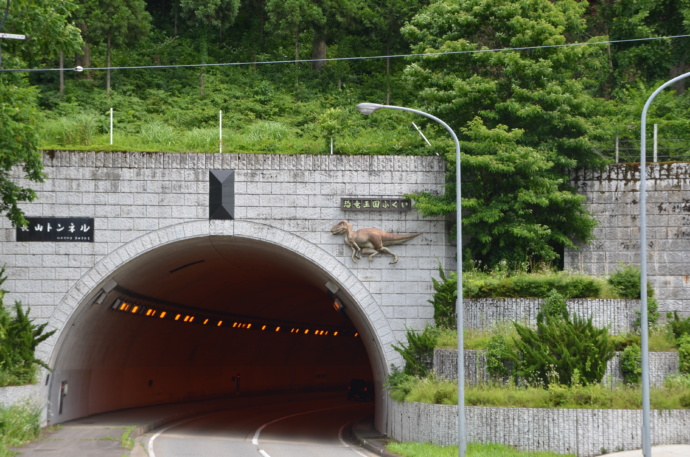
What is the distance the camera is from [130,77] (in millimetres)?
44906

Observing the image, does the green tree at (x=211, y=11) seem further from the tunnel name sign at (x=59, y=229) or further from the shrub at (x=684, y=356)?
the shrub at (x=684, y=356)

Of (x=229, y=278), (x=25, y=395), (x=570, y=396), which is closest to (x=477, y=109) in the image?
(x=570, y=396)

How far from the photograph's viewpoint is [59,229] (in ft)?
78.0

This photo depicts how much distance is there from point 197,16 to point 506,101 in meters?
24.3

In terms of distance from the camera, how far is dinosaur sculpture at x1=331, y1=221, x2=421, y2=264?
23.7m

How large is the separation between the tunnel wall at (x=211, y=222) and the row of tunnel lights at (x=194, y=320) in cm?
271

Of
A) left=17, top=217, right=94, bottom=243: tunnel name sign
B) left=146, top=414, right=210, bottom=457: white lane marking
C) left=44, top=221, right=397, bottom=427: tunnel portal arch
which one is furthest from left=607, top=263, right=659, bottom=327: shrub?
left=17, top=217, right=94, bottom=243: tunnel name sign

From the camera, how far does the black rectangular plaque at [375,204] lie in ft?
78.8

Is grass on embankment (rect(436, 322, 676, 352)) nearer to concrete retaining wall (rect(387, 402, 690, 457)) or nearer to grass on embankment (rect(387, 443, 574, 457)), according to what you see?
concrete retaining wall (rect(387, 402, 690, 457))

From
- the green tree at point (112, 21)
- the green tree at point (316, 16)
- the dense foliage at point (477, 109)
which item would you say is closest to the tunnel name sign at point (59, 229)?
the dense foliage at point (477, 109)

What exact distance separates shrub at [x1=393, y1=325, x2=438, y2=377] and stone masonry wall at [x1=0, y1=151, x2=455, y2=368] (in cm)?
91

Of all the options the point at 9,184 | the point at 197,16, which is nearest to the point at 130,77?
the point at 197,16

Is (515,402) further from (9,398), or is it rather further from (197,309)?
(197,309)

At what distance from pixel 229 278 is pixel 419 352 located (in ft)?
36.4
